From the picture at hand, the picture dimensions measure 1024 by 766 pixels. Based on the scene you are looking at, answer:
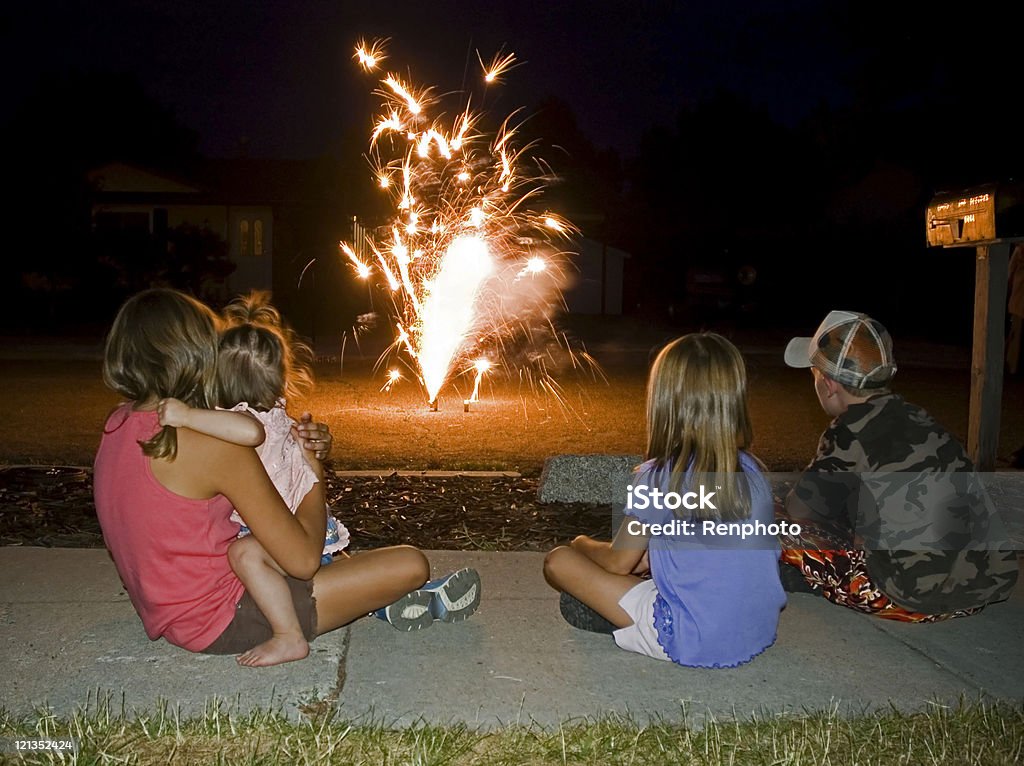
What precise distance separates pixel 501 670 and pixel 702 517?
1.01 m

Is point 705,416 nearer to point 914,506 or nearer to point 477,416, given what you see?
point 914,506

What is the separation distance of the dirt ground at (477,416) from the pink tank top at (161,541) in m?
Answer: 4.26

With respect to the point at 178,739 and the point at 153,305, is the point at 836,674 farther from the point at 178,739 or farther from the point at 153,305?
the point at 153,305

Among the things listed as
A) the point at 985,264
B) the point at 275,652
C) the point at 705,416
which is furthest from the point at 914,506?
the point at 985,264

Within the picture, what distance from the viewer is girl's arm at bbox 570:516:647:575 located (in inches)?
161

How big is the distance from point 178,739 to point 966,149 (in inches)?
1022

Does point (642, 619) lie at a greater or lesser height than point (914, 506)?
lesser

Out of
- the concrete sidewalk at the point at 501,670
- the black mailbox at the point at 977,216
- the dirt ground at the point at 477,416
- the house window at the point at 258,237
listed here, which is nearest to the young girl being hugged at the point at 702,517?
the concrete sidewalk at the point at 501,670

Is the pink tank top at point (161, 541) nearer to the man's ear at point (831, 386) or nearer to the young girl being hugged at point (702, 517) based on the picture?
the young girl being hugged at point (702, 517)

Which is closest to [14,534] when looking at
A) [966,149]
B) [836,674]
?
[836,674]

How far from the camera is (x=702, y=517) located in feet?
12.6

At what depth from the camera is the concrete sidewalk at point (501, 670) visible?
3.76 m

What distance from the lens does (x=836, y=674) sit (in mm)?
4141

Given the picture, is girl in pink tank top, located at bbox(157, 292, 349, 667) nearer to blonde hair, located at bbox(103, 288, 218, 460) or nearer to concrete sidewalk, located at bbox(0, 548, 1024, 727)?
blonde hair, located at bbox(103, 288, 218, 460)
